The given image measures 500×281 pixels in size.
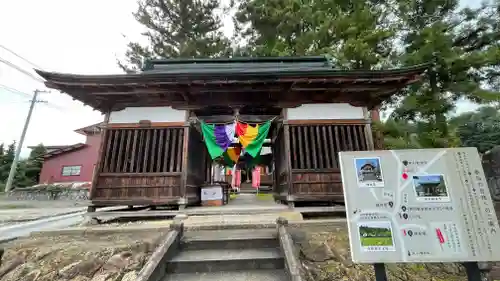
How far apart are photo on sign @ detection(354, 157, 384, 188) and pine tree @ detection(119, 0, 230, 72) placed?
14.3 metres

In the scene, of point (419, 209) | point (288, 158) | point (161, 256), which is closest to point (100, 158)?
point (161, 256)

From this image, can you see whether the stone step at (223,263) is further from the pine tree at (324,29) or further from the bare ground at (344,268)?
the pine tree at (324,29)

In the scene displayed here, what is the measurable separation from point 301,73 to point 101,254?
5917 millimetres

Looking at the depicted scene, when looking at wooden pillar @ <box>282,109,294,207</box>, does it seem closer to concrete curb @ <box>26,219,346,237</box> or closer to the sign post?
concrete curb @ <box>26,219,346,237</box>

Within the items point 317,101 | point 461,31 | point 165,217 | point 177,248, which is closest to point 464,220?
point 177,248

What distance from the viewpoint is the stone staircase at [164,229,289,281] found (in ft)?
11.1

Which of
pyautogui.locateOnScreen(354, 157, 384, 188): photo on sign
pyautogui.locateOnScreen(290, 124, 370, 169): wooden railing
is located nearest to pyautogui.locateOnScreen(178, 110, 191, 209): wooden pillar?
pyautogui.locateOnScreen(290, 124, 370, 169): wooden railing

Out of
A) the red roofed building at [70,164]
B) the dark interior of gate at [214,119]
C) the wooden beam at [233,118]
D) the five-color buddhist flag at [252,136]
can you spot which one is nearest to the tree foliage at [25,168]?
the red roofed building at [70,164]

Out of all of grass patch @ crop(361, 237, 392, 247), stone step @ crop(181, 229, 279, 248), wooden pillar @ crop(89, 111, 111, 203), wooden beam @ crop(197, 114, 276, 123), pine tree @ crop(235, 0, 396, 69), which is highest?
pine tree @ crop(235, 0, 396, 69)

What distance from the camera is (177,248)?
13.0ft

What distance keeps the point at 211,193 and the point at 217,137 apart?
2763mm

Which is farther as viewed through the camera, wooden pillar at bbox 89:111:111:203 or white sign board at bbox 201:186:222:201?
white sign board at bbox 201:186:222:201

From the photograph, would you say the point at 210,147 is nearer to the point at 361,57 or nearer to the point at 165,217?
the point at 165,217

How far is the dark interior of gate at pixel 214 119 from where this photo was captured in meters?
5.99
